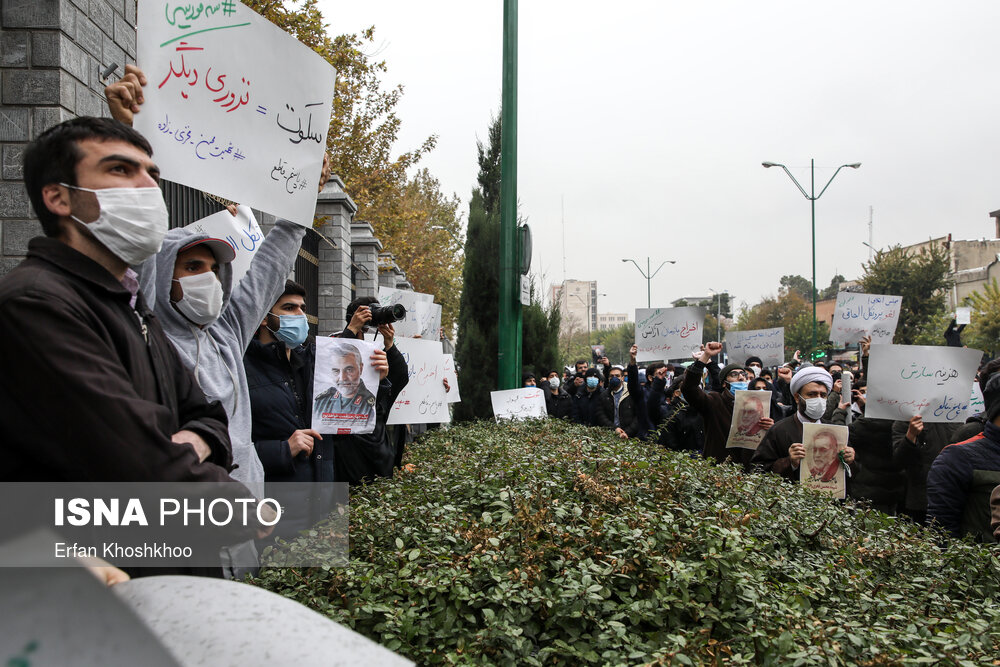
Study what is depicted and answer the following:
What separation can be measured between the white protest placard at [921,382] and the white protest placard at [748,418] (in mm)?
953

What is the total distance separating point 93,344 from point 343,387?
9.35 feet

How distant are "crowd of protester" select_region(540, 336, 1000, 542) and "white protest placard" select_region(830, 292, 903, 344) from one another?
94 centimetres

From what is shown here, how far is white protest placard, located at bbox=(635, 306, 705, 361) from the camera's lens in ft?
33.8

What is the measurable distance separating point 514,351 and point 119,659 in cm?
980

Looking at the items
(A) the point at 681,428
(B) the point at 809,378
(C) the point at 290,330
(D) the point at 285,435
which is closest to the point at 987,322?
(A) the point at 681,428

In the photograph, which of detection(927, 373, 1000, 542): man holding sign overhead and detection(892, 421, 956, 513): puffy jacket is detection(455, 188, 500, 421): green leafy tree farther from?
detection(927, 373, 1000, 542): man holding sign overhead

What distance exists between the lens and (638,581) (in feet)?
8.37

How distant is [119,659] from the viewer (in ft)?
2.74

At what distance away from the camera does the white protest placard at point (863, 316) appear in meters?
11.4

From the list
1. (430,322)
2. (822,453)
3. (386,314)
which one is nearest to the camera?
(386,314)

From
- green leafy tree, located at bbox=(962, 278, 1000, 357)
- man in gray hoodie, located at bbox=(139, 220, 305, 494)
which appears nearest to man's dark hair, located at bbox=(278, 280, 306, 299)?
man in gray hoodie, located at bbox=(139, 220, 305, 494)

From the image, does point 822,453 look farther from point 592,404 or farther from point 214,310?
point 592,404

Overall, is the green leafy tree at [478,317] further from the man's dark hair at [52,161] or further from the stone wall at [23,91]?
the man's dark hair at [52,161]

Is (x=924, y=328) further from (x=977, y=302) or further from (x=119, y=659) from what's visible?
(x=119, y=659)
